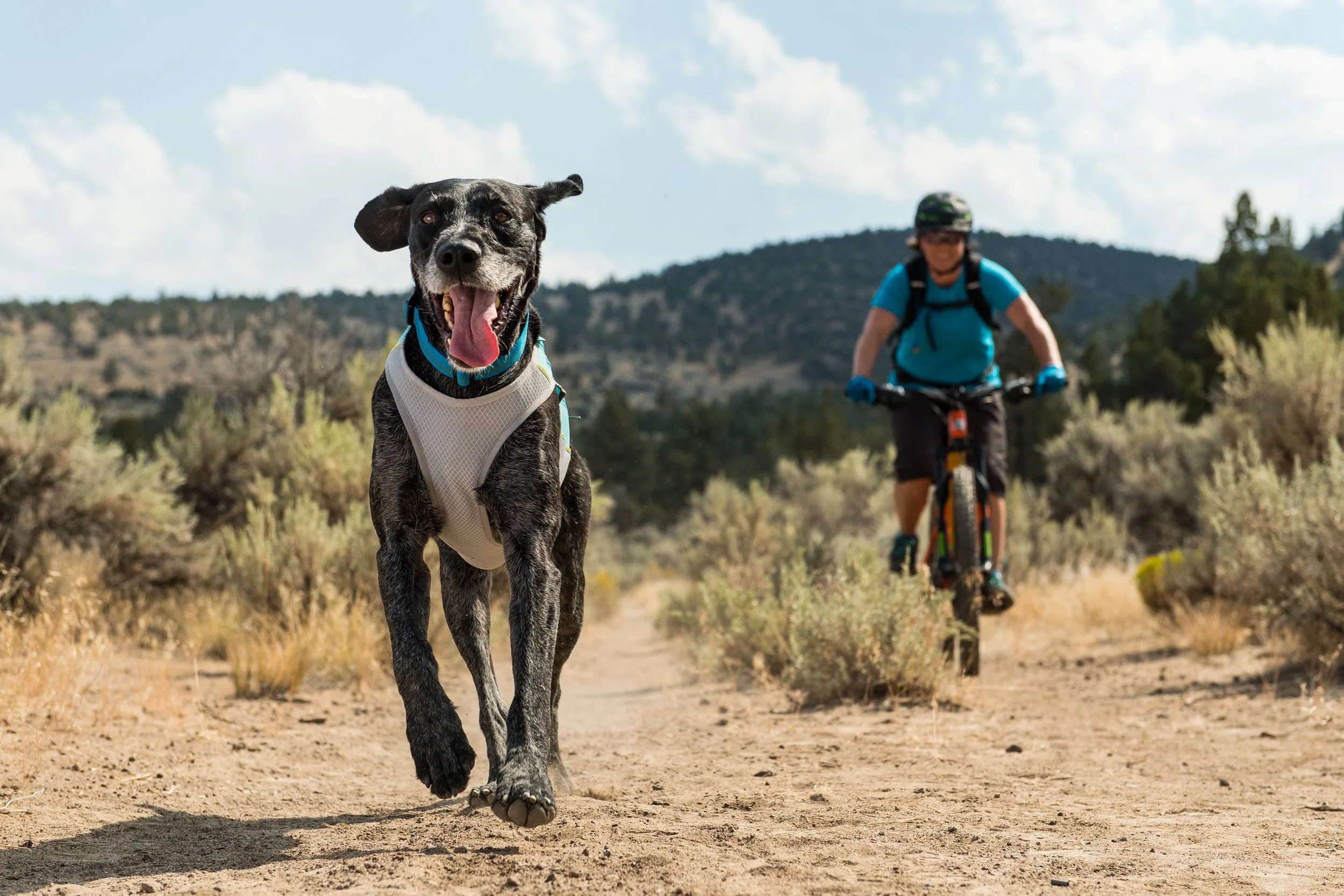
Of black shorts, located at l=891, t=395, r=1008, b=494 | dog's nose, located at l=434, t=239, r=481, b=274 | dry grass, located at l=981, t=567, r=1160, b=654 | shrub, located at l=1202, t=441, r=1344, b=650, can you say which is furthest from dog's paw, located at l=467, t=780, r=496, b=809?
dry grass, located at l=981, t=567, r=1160, b=654

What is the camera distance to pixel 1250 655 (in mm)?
7602

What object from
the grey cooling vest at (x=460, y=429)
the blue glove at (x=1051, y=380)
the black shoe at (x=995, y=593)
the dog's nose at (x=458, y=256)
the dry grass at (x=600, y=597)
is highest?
the blue glove at (x=1051, y=380)

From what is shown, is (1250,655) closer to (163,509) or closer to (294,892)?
(294,892)

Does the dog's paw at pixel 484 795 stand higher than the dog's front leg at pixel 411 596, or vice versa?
the dog's front leg at pixel 411 596

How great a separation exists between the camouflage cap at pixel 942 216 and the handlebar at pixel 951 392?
877 millimetres

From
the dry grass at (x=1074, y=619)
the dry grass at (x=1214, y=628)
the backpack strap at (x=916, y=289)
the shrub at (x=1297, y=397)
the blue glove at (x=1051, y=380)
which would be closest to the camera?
the blue glove at (x=1051, y=380)

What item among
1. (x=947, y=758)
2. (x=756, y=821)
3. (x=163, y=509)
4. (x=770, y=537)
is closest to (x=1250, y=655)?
(x=947, y=758)

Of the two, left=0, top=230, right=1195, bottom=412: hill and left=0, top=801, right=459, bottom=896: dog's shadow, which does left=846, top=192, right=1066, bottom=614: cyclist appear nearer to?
left=0, top=801, right=459, bottom=896: dog's shadow

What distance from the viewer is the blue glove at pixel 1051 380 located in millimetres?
6285

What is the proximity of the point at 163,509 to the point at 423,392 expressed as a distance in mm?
6780

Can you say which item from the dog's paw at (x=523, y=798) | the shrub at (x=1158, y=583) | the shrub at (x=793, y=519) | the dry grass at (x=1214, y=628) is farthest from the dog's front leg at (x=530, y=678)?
the shrub at (x=1158, y=583)

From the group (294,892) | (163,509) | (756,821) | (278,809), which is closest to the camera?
(294,892)

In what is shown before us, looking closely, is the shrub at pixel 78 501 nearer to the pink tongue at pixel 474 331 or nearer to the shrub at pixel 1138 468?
the pink tongue at pixel 474 331

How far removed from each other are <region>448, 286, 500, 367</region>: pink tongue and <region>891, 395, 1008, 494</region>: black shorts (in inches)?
148
